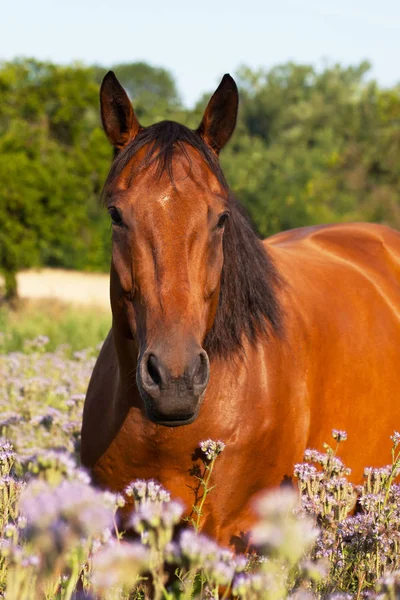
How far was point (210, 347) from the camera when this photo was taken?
323 cm

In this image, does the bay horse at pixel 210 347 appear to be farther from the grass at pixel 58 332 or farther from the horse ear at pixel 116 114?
the grass at pixel 58 332

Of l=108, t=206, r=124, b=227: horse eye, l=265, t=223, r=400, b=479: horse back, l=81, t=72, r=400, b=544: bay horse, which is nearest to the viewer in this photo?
l=81, t=72, r=400, b=544: bay horse

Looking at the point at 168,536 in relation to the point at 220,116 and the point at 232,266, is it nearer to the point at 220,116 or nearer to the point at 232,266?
the point at 232,266

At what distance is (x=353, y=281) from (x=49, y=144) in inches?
740

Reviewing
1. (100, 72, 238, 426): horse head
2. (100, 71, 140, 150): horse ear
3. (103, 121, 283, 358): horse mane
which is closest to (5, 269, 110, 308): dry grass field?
(103, 121, 283, 358): horse mane

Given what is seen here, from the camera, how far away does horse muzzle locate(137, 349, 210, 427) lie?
246 centimetres

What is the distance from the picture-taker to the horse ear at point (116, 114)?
326 centimetres

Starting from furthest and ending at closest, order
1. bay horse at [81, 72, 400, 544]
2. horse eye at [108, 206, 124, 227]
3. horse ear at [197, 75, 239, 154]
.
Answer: horse ear at [197, 75, 239, 154] → horse eye at [108, 206, 124, 227] → bay horse at [81, 72, 400, 544]

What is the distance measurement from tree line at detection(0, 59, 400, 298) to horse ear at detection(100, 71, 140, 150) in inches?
19.1

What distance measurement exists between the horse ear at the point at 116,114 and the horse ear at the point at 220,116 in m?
0.29

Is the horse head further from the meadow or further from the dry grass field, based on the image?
the dry grass field

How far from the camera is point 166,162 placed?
2934mm

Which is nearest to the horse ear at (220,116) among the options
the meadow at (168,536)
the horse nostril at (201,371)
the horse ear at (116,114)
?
the horse ear at (116,114)

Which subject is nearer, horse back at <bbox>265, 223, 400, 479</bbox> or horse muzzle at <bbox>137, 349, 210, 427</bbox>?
horse muzzle at <bbox>137, 349, 210, 427</bbox>
